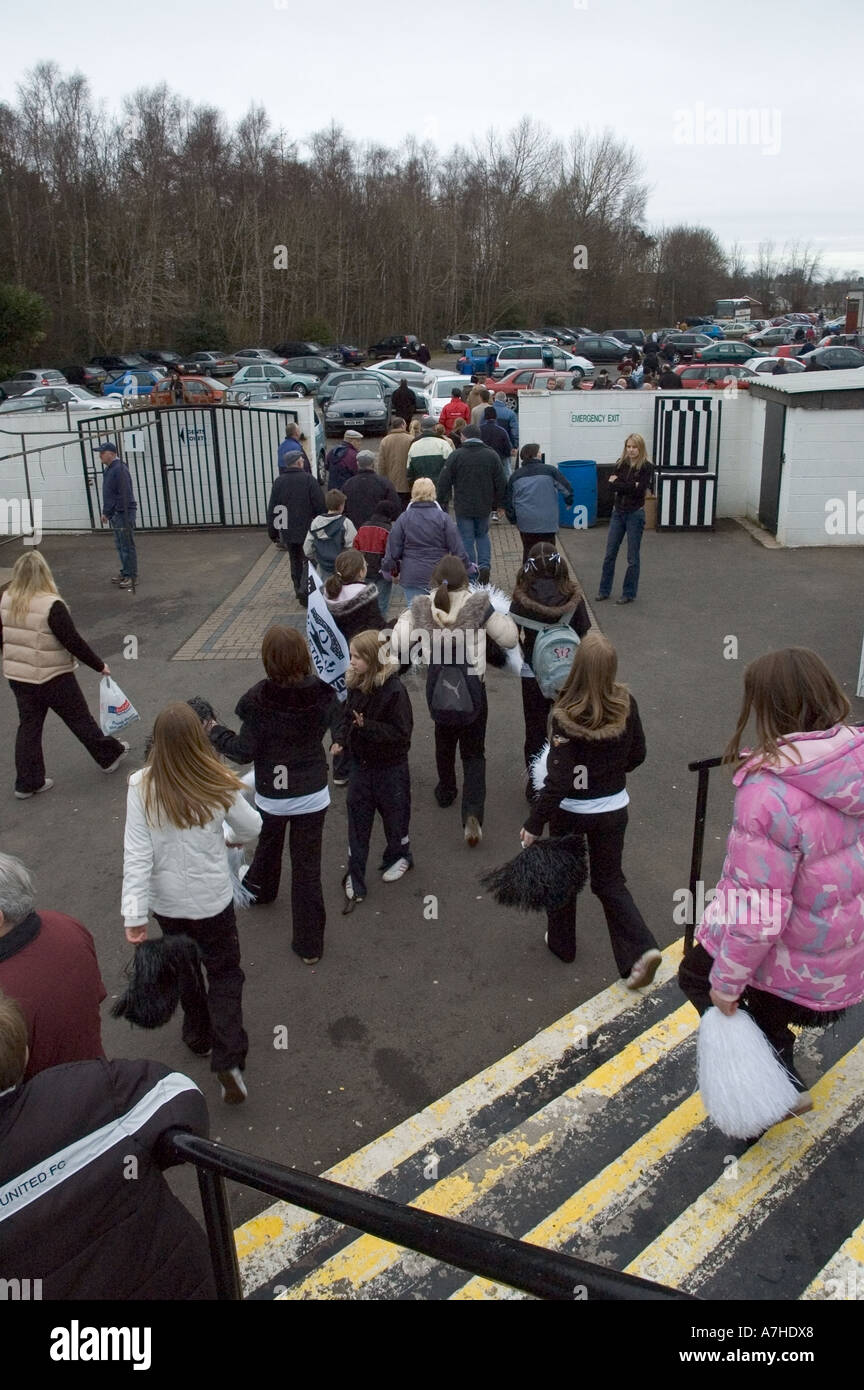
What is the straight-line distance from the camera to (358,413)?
2481cm

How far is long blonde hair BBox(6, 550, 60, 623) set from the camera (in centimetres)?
674

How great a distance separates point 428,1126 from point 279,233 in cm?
5611

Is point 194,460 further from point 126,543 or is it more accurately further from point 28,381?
point 28,381

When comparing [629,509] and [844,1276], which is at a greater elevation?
[629,509]

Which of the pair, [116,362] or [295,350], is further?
[295,350]

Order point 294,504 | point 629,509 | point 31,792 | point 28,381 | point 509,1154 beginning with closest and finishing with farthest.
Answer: point 509,1154 → point 31,792 → point 629,509 → point 294,504 → point 28,381

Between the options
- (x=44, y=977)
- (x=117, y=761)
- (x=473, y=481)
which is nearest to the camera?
(x=44, y=977)

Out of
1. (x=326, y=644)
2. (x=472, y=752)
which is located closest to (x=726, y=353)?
(x=326, y=644)

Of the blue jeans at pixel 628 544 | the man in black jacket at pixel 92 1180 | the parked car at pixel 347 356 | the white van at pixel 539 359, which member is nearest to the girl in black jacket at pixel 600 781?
the man in black jacket at pixel 92 1180

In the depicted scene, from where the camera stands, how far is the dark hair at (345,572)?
655 centimetres

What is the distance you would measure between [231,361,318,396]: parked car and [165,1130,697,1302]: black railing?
28.9 meters

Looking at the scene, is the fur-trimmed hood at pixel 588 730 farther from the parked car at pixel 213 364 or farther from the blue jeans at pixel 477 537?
the parked car at pixel 213 364

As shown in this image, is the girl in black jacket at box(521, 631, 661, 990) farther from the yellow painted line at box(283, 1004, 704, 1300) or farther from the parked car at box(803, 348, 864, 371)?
the parked car at box(803, 348, 864, 371)

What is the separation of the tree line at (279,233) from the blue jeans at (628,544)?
36.2 meters
